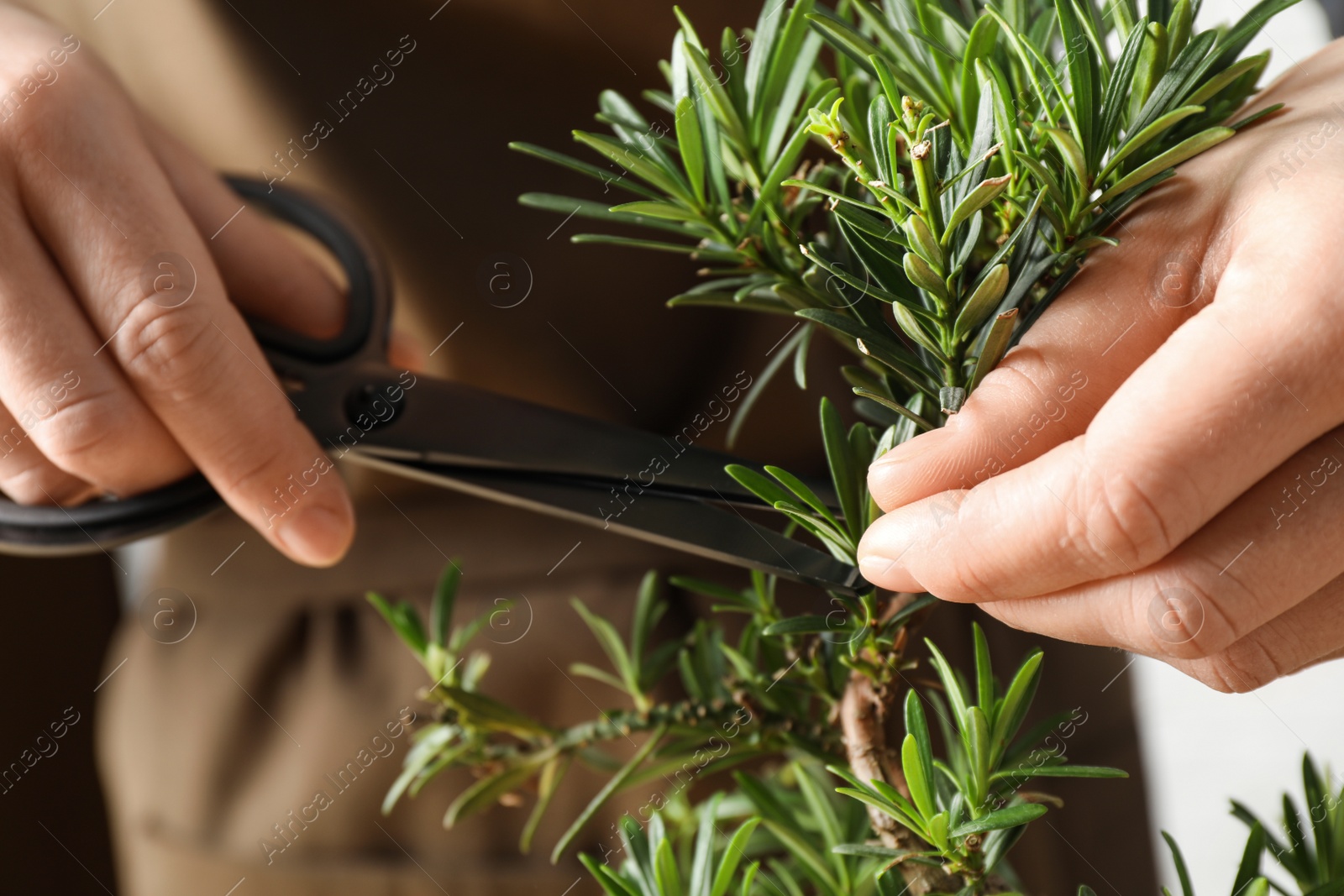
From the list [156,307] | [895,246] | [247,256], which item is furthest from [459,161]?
[895,246]

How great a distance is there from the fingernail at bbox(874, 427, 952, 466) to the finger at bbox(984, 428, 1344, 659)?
0.23ft

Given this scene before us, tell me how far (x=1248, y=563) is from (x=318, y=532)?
0.40m

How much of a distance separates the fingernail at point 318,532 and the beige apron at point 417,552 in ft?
0.81

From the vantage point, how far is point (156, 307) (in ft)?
1.28

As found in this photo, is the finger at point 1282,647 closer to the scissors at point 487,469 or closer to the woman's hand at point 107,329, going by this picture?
the scissors at point 487,469

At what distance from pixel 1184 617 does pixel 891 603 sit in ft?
0.37

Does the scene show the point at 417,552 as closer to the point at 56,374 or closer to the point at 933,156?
the point at 56,374

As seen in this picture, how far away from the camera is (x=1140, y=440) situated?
9.5 inches

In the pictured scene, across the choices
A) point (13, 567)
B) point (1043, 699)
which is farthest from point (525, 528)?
point (13, 567)

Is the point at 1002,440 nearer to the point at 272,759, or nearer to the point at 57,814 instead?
the point at 272,759

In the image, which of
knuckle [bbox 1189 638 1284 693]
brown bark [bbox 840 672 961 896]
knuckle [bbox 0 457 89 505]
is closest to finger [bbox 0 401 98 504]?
knuckle [bbox 0 457 89 505]

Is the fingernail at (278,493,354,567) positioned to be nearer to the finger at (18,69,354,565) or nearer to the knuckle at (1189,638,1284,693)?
the finger at (18,69,354,565)

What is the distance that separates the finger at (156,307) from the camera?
0.39 metres

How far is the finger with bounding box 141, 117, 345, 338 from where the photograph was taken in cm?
50
